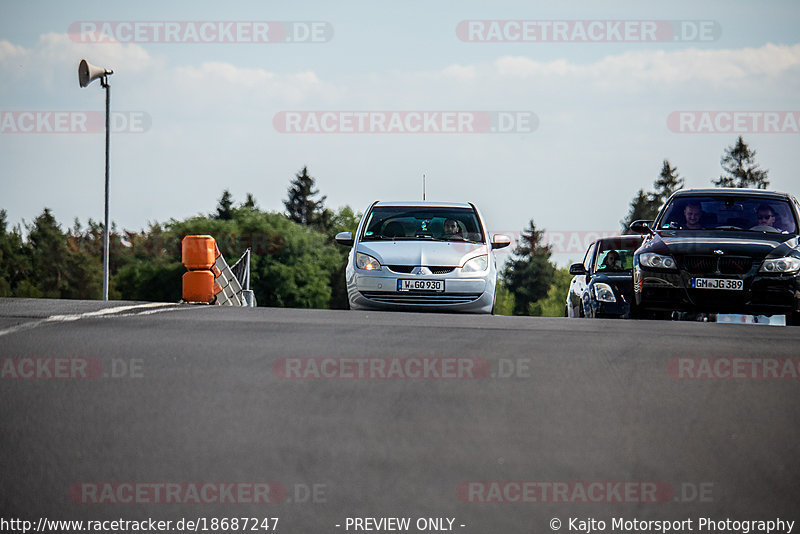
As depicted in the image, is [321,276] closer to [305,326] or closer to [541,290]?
[541,290]

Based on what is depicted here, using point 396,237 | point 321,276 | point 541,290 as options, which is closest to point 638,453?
point 396,237

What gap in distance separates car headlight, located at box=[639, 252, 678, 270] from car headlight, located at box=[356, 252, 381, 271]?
360 cm

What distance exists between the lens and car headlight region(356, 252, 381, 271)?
14133mm

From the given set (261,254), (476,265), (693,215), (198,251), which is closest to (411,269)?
(476,265)

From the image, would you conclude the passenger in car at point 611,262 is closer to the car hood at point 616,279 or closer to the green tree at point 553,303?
the car hood at point 616,279

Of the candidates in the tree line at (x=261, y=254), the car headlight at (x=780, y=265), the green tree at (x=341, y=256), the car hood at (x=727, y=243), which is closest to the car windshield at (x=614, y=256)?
the car hood at (x=727, y=243)

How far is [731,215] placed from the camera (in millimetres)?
13742

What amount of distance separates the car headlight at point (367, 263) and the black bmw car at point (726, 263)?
11.6ft

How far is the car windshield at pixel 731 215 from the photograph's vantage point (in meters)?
13.6

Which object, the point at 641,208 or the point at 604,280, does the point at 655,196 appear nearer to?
the point at 641,208

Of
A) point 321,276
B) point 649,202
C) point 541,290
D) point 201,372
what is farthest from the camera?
point 541,290

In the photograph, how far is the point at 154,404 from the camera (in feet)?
20.4

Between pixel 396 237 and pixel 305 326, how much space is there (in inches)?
215

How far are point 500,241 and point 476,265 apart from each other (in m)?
1.14
